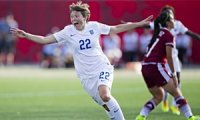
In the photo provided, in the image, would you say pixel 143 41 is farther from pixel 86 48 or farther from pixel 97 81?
pixel 97 81

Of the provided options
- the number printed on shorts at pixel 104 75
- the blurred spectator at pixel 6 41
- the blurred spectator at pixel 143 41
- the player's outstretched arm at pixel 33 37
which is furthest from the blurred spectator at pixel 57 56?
the number printed on shorts at pixel 104 75

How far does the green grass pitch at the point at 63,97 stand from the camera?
15.7m

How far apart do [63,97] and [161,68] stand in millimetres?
8181

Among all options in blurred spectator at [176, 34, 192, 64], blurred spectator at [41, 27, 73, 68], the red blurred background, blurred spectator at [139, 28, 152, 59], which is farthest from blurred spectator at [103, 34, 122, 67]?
blurred spectator at [176, 34, 192, 64]

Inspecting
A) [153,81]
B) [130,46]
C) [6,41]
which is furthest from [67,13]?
[153,81]

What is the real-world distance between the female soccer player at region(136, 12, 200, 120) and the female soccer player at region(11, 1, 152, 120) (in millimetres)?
1316

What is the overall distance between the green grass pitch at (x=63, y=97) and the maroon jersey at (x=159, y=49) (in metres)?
1.84

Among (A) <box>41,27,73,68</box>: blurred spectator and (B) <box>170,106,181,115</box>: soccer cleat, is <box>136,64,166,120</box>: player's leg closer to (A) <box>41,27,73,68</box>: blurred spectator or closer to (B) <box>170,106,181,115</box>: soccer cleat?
(B) <box>170,106,181,115</box>: soccer cleat

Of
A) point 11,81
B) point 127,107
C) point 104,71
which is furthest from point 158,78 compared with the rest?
point 11,81

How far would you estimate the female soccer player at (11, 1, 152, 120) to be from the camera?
11992 mm

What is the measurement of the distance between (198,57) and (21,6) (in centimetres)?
1202

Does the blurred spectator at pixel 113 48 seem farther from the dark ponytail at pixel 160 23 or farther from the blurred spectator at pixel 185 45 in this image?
the dark ponytail at pixel 160 23

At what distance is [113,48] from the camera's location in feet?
128

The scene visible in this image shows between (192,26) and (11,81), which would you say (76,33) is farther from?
(192,26)
